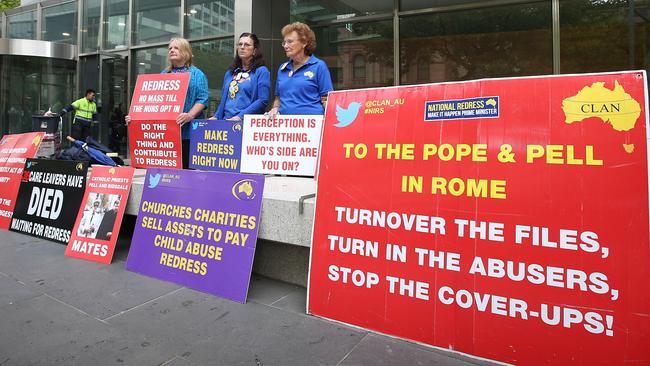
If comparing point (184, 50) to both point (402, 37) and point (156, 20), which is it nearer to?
point (402, 37)

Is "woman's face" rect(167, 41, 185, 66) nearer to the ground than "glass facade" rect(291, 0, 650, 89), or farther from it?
nearer to the ground

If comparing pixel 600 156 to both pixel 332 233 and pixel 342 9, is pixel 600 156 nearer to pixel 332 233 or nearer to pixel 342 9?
pixel 332 233

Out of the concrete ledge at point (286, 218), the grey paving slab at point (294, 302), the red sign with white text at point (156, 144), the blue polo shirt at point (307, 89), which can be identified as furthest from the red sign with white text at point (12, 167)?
the grey paving slab at point (294, 302)

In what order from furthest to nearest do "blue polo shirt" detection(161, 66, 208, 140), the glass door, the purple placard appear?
1. the glass door
2. "blue polo shirt" detection(161, 66, 208, 140)
3. the purple placard

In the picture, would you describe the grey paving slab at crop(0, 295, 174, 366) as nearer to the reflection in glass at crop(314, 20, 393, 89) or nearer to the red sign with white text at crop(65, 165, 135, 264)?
the red sign with white text at crop(65, 165, 135, 264)

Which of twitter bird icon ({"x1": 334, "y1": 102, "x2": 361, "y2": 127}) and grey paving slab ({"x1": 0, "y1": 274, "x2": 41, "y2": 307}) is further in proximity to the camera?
grey paving slab ({"x1": 0, "y1": 274, "x2": 41, "y2": 307})

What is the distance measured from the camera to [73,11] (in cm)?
1284

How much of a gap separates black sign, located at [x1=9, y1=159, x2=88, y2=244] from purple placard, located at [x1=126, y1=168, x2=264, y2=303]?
50.0 inches

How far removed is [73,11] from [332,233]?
14.1 m

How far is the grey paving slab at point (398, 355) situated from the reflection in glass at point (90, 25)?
42.5ft

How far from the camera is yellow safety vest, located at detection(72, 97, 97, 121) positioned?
10.2m

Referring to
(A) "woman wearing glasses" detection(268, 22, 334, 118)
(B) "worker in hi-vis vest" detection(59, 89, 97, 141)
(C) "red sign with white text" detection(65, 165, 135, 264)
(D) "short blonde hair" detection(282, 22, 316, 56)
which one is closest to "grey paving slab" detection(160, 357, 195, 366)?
(C) "red sign with white text" detection(65, 165, 135, 264)

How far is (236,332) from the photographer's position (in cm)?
249

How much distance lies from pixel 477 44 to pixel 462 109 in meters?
5.25
